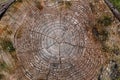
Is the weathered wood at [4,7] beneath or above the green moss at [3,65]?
above

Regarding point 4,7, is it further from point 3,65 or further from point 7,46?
point 3,65

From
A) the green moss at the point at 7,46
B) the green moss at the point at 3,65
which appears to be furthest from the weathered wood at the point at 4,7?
the green moss at the point at 3,65

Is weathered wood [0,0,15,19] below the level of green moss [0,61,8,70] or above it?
above

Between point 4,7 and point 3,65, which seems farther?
point 4,7

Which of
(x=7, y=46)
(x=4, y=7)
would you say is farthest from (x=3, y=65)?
(x=4, y=7)

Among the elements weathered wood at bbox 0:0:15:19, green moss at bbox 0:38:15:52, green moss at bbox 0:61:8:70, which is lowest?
green moss at bbox 0:61:8:70

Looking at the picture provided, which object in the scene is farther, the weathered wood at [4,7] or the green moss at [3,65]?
the weathered wood at [4,7]

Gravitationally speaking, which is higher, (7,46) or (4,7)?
(4,7)

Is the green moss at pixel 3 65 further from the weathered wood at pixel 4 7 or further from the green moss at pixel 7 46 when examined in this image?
the weathered wood at pixel 4 7

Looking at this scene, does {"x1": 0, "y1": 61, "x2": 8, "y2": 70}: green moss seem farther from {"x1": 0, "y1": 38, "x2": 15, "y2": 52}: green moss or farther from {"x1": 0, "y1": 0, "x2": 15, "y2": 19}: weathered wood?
{"x1": 0, "y1": 0, "x2": 15, "y2": 19}: weathered wood

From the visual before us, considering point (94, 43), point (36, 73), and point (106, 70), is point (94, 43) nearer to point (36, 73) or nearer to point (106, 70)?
point (106, 70)

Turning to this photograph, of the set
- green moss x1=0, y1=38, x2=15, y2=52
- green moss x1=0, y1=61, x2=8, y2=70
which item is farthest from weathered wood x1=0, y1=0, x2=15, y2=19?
green moss x1=0, y1=61, x2=8, y2=70

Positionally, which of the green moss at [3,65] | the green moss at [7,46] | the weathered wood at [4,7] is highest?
the weathered wood at [4,7]
